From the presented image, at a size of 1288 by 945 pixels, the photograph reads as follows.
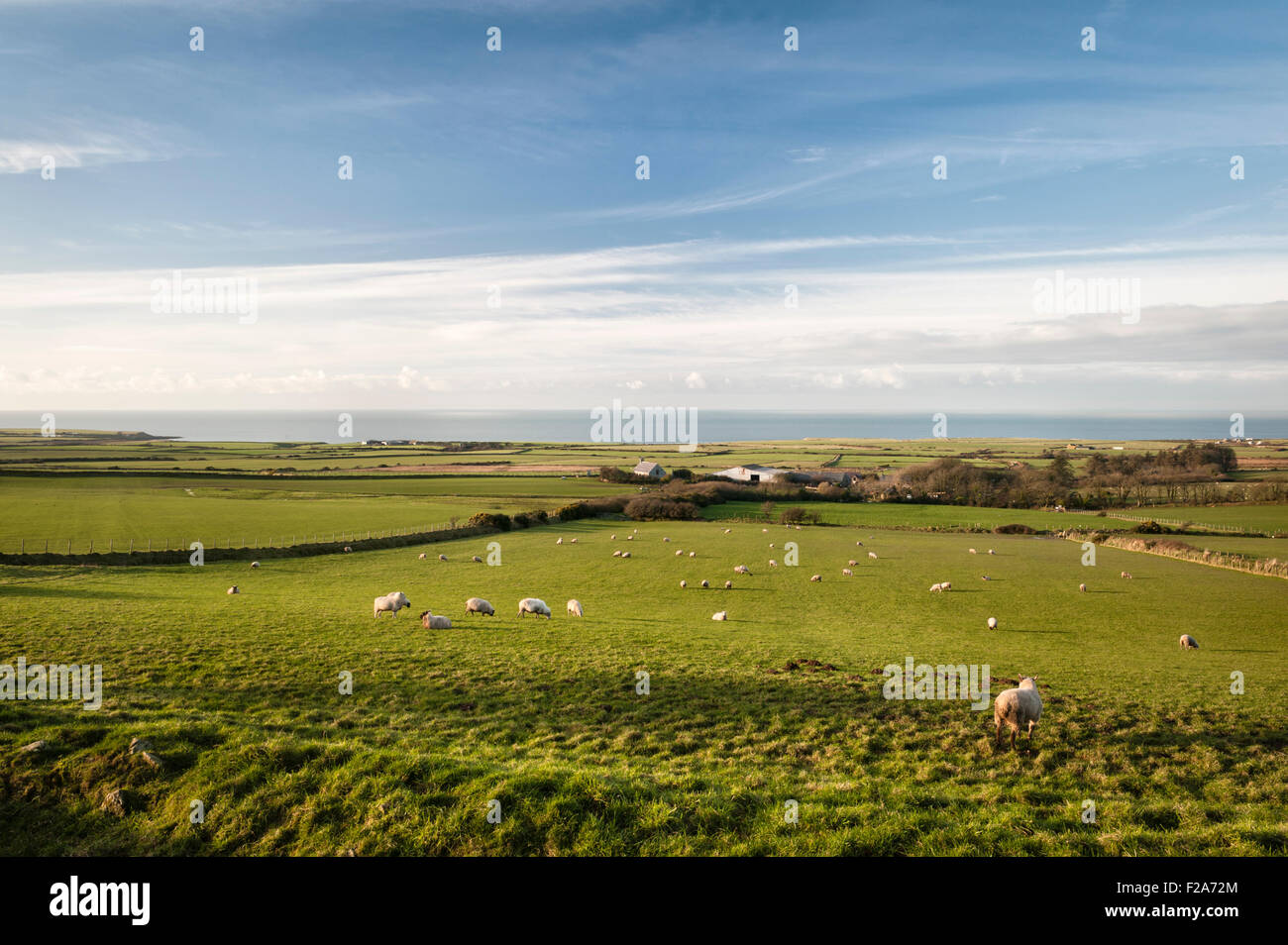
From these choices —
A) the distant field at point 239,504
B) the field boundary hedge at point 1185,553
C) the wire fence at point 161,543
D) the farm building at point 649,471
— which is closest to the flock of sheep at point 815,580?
the wire fence at point 161,543

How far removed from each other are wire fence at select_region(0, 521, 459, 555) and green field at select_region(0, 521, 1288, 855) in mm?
16222

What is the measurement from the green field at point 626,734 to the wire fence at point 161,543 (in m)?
16.2

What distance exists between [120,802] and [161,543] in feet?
152

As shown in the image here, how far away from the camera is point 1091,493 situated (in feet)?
303

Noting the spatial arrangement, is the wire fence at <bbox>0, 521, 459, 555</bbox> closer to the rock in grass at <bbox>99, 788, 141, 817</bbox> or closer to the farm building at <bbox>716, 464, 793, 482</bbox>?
the rock in grass at <bbox>99, 788, 141, 817</bbox>

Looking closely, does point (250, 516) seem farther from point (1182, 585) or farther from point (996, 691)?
point (1182, 585)

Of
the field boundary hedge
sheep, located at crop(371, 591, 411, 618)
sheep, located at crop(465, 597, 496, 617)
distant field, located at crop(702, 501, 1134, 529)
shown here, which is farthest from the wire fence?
the field boundary hedge

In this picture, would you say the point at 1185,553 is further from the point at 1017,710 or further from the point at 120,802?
the point at 120,802

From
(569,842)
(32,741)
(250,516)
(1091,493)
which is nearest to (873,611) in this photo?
(569,842)

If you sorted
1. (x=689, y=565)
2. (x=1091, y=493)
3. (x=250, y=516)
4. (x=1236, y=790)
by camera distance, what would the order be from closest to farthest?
1. (x=1236, y=790)
2. (x=689, y=565)
3. (x=250, y=516)
4. (x=1091, y=493)

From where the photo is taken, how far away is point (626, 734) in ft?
41.9

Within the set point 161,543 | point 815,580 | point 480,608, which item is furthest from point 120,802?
point 161,543

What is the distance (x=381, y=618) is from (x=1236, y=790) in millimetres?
25078

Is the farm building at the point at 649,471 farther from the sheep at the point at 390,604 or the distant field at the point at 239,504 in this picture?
the sheep at the point at 390,604
